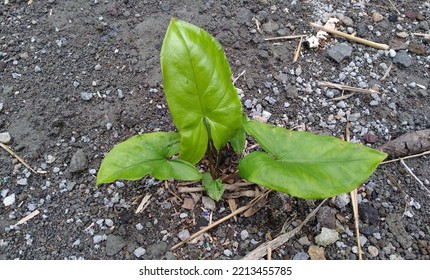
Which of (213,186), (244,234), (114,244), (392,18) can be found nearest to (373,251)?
(244,234)

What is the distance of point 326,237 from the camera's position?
1421mm

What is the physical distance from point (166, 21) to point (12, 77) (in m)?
0.62

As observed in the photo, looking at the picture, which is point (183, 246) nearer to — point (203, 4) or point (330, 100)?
point (330, 100)

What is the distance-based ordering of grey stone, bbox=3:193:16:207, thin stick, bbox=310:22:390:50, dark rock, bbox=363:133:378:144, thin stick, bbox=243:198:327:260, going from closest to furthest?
1. thin stick, bbox=243:198:327:260
2. grey stone, bbox=3:193:16:207
3. dark rock, bbox=363:133:378:144
4. thin stick, bbox=310:22:390:50

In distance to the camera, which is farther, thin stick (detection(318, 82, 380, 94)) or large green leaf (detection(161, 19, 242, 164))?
thin stick (detection(318, 82, 380, 94))

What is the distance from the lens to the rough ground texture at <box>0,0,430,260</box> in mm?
1439

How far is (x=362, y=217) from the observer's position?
1.47 metres

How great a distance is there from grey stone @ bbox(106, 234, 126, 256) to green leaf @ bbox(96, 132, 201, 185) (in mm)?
271

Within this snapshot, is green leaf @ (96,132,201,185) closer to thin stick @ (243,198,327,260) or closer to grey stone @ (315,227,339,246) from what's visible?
thin stick @ (243,198,327,260)

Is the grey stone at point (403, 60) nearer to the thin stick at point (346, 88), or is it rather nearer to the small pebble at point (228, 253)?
the thin stick at point (346, 88)

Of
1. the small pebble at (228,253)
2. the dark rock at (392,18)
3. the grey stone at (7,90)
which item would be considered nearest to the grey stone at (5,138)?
the grey stone at (7,90)

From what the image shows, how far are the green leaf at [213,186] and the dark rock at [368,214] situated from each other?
434mm

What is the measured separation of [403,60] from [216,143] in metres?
0.91

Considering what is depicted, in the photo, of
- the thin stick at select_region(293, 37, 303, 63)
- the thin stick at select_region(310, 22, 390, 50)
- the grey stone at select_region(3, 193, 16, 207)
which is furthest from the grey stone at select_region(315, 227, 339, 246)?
the grey stone at select_region(3, 193, 16, 207)
